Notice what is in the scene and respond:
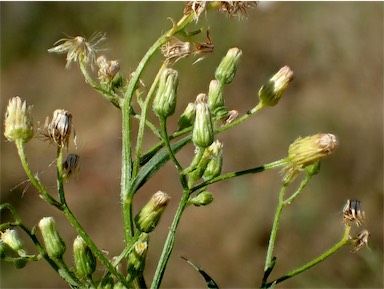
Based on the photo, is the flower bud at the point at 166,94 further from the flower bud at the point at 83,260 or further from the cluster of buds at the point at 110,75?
the flower bud at the point at 83,260

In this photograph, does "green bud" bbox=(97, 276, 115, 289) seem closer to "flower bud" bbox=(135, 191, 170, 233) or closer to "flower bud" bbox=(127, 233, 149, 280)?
"flower bud" bbox=(127, 233, 149, 280)

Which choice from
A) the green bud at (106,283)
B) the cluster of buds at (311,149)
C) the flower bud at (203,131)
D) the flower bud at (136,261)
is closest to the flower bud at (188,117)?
the flower bud at (203,131)

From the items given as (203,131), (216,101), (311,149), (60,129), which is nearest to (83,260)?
(60,129)

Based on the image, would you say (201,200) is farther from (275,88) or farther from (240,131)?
(240,131)

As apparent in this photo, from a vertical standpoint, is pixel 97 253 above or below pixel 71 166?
below

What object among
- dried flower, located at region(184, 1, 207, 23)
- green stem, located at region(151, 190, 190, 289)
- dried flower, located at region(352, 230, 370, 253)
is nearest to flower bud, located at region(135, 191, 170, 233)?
green stem, located at region(151, 190, 190, 289)

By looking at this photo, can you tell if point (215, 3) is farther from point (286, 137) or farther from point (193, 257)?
point (286, 137)
